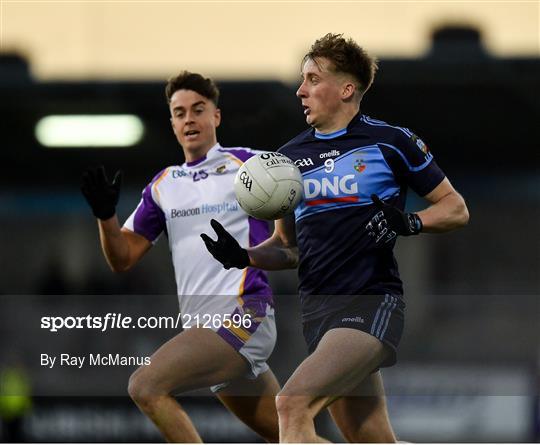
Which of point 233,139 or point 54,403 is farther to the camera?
point 54,403

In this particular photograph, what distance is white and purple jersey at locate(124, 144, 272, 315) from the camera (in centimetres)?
655

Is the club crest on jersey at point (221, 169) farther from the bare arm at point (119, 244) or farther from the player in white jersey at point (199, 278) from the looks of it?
the bare arm at point (119, 244)

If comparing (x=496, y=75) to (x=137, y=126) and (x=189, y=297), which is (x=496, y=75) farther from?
(x=189, y=297)

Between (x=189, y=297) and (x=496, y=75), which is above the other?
(x=496, y=75)

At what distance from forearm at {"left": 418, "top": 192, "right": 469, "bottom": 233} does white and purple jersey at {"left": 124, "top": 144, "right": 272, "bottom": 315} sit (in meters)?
1.18

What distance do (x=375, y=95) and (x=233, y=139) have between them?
3.21 meters

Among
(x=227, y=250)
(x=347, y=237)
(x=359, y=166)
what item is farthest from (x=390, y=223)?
(x=227, y=250)

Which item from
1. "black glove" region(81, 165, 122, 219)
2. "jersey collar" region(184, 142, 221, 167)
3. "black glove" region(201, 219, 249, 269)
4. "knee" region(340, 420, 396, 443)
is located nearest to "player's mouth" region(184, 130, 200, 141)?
"jersey collar" region(184, 142, 221, 167)

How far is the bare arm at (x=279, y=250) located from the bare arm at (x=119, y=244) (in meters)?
0.88

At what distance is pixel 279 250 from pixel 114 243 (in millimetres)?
1008

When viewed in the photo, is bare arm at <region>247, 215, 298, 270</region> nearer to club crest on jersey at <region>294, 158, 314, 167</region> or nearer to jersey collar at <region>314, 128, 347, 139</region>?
club crest on jersey at <region>294, 158, 314, 167</region>

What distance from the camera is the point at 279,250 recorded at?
6.11 m

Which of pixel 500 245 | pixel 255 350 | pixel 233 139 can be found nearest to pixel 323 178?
pixel 255 350

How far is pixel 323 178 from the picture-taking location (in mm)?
5914
